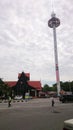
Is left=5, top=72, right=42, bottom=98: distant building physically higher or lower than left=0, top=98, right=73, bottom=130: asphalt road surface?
higher

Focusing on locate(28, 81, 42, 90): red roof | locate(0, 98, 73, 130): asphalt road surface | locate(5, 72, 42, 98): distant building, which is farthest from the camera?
locate(28, 81, 42, 90): red roof

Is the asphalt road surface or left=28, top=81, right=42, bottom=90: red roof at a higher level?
left=28, top=81, right=42, bottom=90: red roof

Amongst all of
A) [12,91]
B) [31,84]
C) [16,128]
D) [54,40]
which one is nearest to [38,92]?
[31,84]

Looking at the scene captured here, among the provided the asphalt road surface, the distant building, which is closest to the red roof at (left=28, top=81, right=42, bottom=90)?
the distant building

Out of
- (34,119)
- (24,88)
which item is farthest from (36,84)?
(34,119)

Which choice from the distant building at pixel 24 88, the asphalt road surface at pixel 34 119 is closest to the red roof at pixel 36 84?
the distant building at pixel 24 88

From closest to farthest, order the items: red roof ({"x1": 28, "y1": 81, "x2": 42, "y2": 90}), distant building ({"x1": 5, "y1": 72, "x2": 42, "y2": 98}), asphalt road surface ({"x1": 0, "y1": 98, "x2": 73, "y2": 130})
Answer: asphalt road surface ({"x1": 0, "y1": 98, "x2": 73, "y2": 130}), distant building ({"x1": 5, "y1": 72, "x2": 42, "y2": 98}), red roof ({"x1": 28, "y1": 81, "x2": 42, "y2": 90})

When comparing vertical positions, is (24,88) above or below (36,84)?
below

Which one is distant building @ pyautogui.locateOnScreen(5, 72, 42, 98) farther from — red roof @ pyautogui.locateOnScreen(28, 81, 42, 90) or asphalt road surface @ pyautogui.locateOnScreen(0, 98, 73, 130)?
asphalt road surface @ pyautogui.locateOnScreen(0, 98, 73, 130)

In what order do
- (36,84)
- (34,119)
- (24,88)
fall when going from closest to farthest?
1. (34,119)
2. (24,88)
3. (36,84)

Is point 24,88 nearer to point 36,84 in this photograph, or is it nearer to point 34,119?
point 36,84

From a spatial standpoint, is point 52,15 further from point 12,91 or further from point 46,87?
point 46,87

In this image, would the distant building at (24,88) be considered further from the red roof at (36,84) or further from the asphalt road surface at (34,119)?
the asphalt road surface at (34,119)

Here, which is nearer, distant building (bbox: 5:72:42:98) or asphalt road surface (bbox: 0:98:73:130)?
asphalt road surface (bbox: 0:98:73:130)
